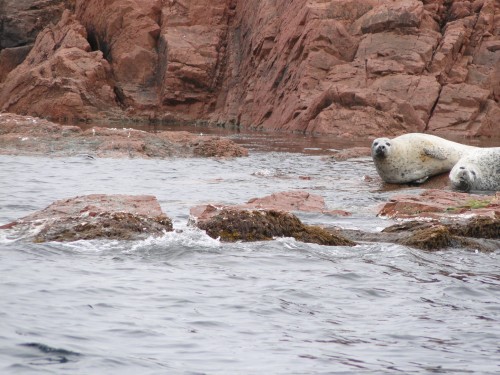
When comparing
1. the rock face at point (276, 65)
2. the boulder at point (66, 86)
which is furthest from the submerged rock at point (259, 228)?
the boulder at point (66, 86)

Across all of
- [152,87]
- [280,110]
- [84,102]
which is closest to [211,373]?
[280,110]

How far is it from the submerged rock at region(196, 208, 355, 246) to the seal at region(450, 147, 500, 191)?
495 centimetres

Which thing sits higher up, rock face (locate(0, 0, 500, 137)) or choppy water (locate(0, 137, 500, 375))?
rock face (locate(0, 0, 500, 137))

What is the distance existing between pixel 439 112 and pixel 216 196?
16801 mm

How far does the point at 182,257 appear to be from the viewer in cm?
710

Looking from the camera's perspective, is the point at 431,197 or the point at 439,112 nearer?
the point at 431,197

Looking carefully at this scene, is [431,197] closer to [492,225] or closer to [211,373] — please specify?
[492,225]

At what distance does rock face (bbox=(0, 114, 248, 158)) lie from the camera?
1681cm

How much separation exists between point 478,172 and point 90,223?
6.81 metres

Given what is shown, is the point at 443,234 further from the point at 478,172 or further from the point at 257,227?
the point at 478,172

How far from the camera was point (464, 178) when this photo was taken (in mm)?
12398

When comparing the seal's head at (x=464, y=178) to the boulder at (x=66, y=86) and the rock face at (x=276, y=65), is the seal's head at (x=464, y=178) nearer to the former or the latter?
the rock face at (x=276, y=65)

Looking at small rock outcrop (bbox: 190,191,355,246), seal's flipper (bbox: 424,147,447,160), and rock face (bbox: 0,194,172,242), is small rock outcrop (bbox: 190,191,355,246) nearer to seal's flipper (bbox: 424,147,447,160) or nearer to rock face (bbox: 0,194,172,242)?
rock face (bbox: 0,194,172,242)

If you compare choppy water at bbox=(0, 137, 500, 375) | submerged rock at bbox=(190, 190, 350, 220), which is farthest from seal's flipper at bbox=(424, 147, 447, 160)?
choppy water at bbox=(0, 137, 500, 375)
